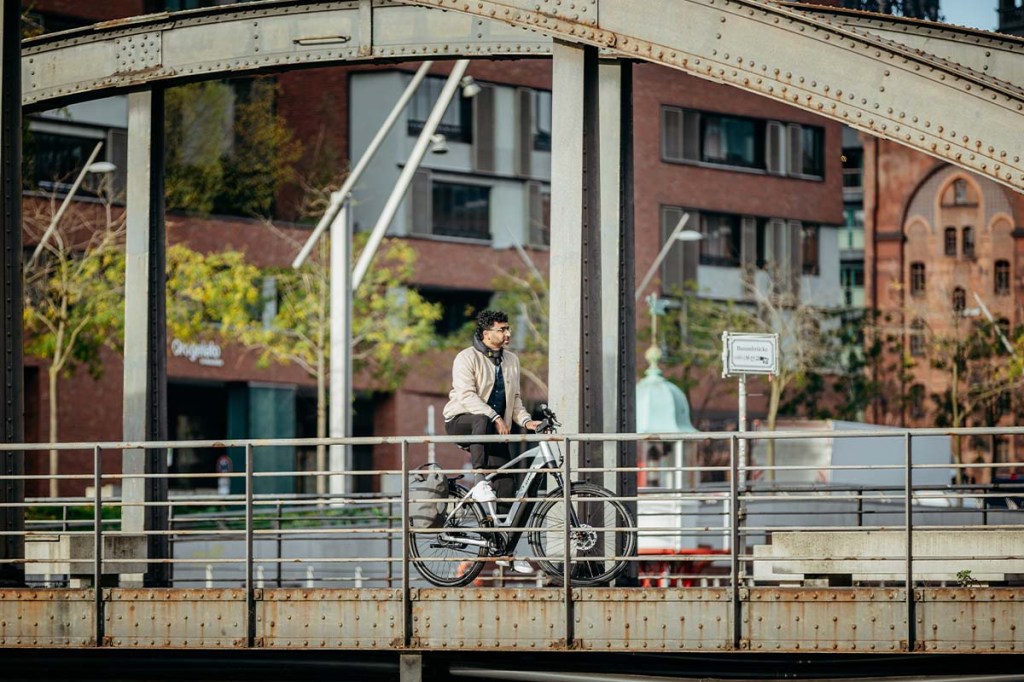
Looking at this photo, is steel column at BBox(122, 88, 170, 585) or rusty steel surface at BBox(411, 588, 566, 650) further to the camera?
steel column at BBox(122, 88, 170, 585)

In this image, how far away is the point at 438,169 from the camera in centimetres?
6247

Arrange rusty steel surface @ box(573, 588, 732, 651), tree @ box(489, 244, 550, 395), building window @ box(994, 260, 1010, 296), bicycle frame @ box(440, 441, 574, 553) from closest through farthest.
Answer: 1. rusty steel surface @ box(573, 588, 732, 651)
2. bicycle frame @ box(440, 441, 574, 553)
3. tree @ box(489, 244, 550, 395)
4. building window @ box(994, 260, 1010, 296)

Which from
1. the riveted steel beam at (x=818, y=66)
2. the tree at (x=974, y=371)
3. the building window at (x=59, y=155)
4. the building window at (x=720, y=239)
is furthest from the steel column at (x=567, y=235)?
the building window at (x=720, y=239)

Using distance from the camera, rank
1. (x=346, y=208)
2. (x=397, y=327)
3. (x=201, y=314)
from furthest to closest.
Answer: (x=397, y=327) < (x=201, y=314) < (x=346, y=208)

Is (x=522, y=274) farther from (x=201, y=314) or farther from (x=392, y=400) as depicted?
(x=201, y=314)

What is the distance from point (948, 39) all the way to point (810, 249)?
185 ft

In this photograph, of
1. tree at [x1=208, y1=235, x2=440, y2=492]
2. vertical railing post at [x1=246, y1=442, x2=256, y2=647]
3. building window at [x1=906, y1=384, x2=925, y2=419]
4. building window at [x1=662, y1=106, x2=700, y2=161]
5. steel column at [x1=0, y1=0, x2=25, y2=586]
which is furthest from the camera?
building window at [x1=662, y1=106, x2=700, y2=161]

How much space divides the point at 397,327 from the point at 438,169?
1462 cm

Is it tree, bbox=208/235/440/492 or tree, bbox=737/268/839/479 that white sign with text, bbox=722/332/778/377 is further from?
tree, bbox=737/268/839/479

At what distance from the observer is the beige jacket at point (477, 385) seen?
14.0 m

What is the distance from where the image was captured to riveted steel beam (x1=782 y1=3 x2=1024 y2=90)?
1455cm

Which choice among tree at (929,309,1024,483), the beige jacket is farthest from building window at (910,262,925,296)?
the beige jacket

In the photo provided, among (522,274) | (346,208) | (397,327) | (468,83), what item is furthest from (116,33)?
(522,274)

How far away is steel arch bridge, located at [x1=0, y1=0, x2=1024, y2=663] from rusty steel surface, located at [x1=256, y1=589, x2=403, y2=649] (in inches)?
112
